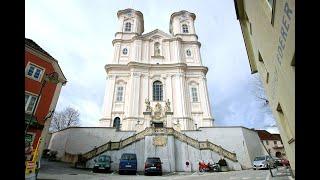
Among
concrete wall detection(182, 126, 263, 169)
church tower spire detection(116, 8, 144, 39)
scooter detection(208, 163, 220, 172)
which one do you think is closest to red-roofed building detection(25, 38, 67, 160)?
scooter detection(208, 163, 220, 172)

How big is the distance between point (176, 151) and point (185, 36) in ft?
97.2

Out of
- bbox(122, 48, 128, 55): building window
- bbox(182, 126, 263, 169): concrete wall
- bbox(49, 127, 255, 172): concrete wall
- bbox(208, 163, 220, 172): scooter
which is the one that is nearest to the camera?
bbox(208, 163, 220, 172): scooter

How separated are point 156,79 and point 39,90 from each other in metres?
25.7

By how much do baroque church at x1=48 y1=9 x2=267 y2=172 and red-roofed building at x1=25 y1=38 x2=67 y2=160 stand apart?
7.38 metres

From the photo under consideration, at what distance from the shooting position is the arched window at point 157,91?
42.2 meters

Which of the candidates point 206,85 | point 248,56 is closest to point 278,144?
point 206,85

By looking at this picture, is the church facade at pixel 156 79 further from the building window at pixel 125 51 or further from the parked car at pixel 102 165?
the parked car at pixel 102 165

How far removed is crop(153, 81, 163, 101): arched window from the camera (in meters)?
42.2

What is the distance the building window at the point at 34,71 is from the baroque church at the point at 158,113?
410 inches

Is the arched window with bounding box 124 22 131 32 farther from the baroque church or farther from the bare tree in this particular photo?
the bare tree

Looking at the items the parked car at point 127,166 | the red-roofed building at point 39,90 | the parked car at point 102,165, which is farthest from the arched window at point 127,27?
the parked car at point 127,166

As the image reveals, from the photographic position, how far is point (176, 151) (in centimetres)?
2794

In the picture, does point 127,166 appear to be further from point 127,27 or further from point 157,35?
point 127,27

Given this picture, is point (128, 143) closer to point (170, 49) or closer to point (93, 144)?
point (93, 144)
